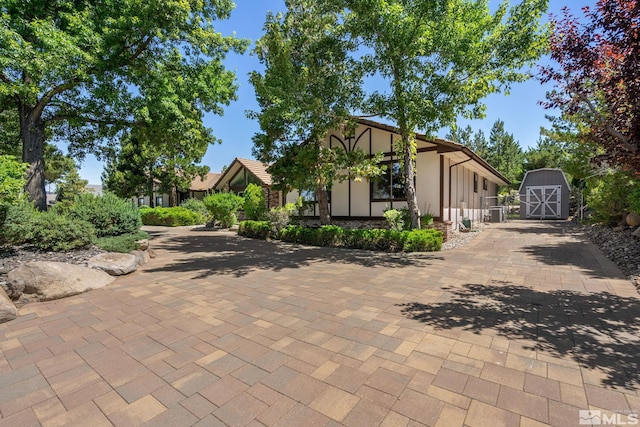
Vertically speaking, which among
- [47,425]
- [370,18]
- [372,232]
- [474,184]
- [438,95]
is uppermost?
[370,18]

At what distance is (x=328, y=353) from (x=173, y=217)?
2183cm

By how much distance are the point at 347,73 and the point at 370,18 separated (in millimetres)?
2076

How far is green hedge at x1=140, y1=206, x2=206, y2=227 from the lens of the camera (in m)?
21.9

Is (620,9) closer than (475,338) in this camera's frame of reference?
No

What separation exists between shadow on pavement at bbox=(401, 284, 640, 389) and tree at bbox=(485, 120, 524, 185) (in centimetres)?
3823

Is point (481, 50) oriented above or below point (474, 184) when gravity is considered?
above

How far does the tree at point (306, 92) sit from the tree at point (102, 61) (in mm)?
1926

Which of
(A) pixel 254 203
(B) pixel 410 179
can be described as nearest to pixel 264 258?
(B) pixel 410 179

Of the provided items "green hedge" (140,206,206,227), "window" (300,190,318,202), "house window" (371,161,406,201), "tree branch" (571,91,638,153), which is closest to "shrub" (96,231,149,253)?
"window" (300,190,318,202)

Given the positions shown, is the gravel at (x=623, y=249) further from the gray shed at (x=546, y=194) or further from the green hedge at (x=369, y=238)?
the gray shed at (x=546, y=194)

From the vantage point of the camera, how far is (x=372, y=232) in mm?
9938

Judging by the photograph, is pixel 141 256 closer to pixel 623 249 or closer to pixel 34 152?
pixel 34 152

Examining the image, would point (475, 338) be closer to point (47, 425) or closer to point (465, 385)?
point (465, 385)

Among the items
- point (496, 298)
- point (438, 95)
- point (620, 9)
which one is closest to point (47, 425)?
point (496, 298)
